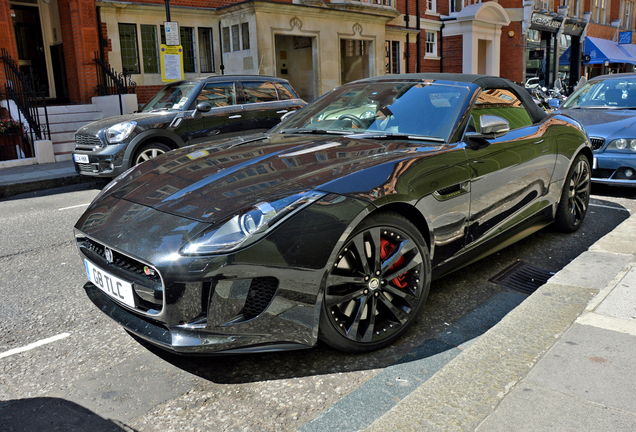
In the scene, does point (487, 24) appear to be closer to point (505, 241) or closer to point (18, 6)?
point (18, 6)

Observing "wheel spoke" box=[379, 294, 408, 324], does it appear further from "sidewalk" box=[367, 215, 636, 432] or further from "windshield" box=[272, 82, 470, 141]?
"windshield" box=[272, 82, 470, 141]

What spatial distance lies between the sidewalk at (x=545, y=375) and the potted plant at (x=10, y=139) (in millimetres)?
12133

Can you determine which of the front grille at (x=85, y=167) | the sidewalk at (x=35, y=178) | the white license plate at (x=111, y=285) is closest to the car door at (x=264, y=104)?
the front grille at (x=85, y=167)

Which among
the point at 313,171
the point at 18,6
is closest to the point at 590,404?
the point at 313,171

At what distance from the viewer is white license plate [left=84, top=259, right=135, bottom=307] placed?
2.61 metres

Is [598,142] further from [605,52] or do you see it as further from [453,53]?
[605,52]

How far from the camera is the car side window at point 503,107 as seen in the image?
12.6 feet

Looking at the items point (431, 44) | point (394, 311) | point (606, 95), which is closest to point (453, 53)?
point (431, 44)

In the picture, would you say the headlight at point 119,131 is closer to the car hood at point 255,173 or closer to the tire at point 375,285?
the car hood at point 255,173

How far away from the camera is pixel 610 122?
721cm

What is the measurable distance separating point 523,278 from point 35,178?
28.4 ft

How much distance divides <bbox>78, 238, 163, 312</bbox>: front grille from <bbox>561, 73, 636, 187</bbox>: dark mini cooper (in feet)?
18.4

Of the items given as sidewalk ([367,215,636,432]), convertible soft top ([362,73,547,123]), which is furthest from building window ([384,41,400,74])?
sidewalk ([367,215,636,432])

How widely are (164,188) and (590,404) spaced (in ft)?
7.59
